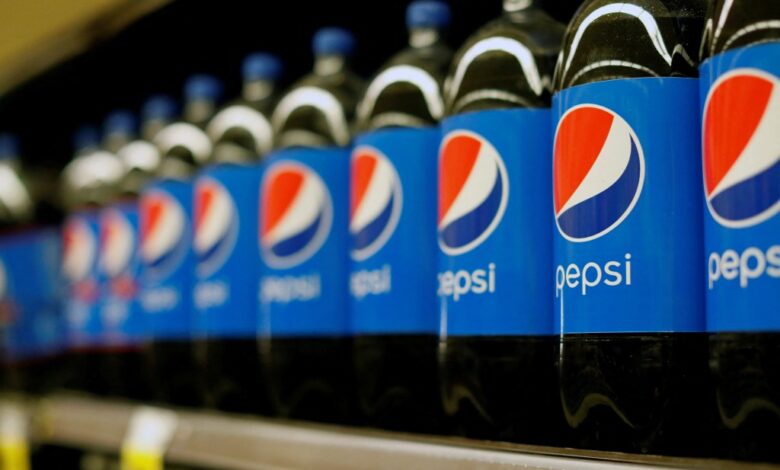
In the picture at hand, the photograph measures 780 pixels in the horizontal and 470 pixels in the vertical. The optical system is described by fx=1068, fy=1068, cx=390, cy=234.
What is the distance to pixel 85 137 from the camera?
7.64 feet

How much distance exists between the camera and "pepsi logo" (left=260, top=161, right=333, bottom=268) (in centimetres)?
132

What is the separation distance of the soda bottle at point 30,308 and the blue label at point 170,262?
563 mm

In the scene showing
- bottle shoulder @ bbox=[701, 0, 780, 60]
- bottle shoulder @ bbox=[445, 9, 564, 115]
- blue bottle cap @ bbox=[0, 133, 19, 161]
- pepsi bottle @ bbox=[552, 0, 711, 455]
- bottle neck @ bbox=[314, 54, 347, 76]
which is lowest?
pepsi bottle @ bbox=[552, 0, 711, 455]

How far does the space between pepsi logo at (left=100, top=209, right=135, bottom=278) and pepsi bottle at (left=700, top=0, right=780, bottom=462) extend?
124 cm

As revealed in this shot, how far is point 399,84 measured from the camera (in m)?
1.23

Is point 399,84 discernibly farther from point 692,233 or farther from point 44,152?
point 44,152

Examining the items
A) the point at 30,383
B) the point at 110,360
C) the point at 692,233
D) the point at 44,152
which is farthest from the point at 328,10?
the point at 44,152

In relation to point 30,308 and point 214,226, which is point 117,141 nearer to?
point 30,308

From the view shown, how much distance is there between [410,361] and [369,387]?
0.07 metres

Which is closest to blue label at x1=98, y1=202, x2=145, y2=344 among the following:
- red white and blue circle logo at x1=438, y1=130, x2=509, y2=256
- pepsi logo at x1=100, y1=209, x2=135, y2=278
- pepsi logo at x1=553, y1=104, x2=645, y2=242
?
pepsi logo at x1=100, y1=209, x2=135, y2=278

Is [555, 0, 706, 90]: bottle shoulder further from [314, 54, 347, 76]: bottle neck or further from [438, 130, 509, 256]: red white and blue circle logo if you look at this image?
[314, 54, 347, 76]: bottle neck

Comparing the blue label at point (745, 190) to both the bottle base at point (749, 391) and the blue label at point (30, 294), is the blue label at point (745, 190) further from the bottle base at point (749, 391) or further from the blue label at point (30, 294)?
the blue label at point (30, 294)

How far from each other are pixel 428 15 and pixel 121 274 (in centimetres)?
82

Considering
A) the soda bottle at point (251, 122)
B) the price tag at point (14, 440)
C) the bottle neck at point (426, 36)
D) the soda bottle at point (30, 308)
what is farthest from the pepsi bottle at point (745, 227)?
the soda bottle at point (30, 308)
